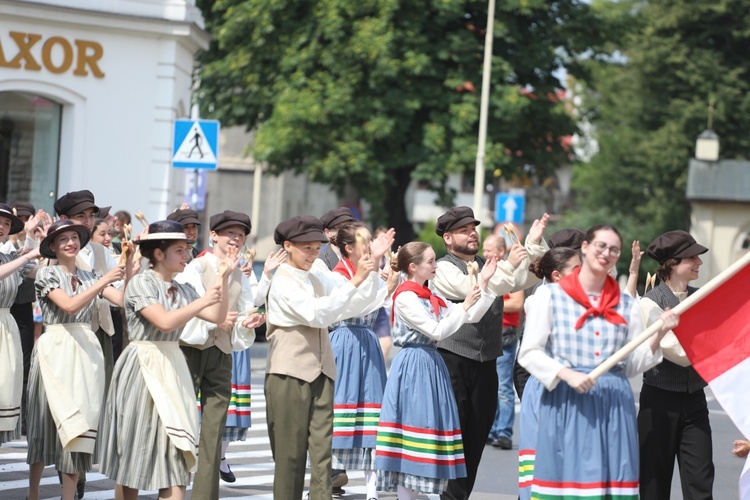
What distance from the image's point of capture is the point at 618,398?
696 centimetres

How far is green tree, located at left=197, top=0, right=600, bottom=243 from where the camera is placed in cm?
2841

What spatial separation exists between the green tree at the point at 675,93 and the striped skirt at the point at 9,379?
31.9 m

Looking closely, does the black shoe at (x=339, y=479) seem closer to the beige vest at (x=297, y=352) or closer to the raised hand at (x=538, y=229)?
the beige vest at (x=297, y=352)

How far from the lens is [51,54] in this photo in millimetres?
20641

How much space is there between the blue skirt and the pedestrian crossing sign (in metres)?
7.01

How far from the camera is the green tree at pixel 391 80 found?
28406 mm

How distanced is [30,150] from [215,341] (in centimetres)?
1315

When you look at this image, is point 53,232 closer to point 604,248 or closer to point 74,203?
point 74,203

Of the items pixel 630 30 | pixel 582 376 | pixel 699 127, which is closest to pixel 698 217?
pixel 699 127

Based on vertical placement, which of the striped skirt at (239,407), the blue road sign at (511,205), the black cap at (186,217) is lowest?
the striped skirt at (239,407)

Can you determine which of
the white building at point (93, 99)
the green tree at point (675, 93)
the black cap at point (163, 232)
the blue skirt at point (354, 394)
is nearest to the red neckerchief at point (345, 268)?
the blue skirt at point (354, 394)

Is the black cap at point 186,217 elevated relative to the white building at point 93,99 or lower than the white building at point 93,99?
lower

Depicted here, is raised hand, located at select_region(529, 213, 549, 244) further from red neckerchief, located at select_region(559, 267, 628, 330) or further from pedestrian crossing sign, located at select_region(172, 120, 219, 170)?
pedestrian crossing sign, located at select_region(172, 120, 219, 170)

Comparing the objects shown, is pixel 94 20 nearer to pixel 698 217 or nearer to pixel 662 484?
pixel 662 484
